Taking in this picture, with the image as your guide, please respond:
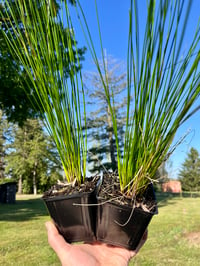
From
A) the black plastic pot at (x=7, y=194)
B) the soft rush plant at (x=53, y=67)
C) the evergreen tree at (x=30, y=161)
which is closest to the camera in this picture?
the soft rush plant at (x=53, y=67)

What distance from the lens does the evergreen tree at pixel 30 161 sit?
18859mm

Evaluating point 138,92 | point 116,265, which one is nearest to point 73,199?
point 116,265

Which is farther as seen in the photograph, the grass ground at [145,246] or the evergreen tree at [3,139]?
the evergreen tree at [3,139]

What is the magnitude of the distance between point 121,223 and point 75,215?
16cm

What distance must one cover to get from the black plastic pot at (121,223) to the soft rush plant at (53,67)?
0.16 m

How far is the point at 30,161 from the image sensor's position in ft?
62.1

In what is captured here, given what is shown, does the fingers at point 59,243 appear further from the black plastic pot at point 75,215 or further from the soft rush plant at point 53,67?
the soft rush plant at point 53,67

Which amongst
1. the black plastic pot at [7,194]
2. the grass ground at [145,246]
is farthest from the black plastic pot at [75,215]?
the black plastic pot at [7,194]

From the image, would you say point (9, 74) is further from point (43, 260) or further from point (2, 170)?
point (2, 170)

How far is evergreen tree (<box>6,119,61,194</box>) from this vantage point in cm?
1886

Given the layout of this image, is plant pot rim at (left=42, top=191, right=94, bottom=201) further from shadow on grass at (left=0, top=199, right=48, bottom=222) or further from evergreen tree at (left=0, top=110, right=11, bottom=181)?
evergreen tree at (left=0, top=110, right=11, bottom=181)

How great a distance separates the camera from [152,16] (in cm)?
53

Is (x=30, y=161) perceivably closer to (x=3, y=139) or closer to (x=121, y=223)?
(x=3, y=139)

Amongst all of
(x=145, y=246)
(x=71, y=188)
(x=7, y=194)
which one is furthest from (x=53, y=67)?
(x=7, y=194)
